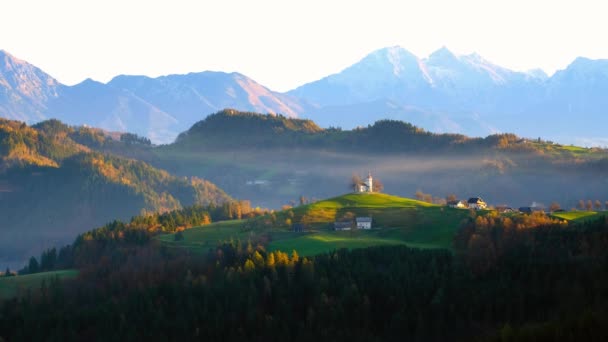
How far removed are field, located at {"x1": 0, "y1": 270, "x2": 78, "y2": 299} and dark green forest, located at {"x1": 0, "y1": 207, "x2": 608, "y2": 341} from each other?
9.36 feet

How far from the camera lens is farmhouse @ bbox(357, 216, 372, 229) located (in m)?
125

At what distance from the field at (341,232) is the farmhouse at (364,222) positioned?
0.95m

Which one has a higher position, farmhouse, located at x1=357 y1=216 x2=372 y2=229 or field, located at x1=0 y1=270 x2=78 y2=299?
farmhouse, located at x1=357 y1=216 x2=372 y2=229

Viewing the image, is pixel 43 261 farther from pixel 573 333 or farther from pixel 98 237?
pixel 573 333

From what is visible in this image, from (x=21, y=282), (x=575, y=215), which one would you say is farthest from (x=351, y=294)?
(x=21, y=282)

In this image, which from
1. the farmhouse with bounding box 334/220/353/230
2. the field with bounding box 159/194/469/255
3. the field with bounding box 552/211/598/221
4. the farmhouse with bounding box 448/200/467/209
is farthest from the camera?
the farmhouse with bounding box 448/200/467/209

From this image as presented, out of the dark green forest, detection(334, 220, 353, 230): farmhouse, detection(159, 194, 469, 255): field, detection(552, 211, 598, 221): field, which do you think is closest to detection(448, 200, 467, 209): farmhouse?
detection(159, 194, 469, 255): field

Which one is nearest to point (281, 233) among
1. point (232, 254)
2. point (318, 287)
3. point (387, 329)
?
point (232, 254)

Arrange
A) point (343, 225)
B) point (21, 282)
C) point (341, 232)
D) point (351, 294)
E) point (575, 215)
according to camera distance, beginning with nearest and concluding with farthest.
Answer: point (351, 294), point (21, 282), point (575, 215), point (341, 232), point (343, 225)

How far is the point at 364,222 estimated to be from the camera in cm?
12644

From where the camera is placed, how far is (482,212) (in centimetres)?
11994

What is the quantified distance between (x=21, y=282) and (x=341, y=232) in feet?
137

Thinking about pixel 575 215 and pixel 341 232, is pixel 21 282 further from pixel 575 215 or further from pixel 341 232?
pixel 575 215

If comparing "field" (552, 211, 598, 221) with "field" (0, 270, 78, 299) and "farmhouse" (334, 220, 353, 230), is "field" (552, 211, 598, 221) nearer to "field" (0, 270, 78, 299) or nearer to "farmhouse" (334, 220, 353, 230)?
"farmhouse" (334, 220, 353, 230)
